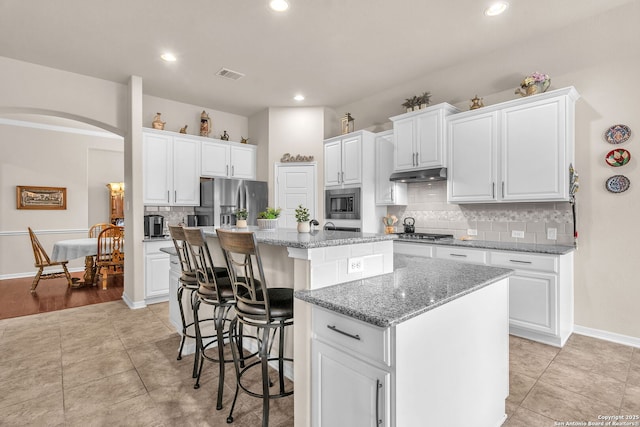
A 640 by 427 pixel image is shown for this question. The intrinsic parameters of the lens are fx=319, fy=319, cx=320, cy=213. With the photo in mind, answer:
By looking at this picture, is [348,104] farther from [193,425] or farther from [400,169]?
[193,425]

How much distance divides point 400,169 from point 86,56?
3.93 meters

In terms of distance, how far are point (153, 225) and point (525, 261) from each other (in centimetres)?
456

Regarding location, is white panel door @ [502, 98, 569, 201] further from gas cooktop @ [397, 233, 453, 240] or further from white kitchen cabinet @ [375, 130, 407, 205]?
white kitchen cabinet @ [375, 130, 407, 205]

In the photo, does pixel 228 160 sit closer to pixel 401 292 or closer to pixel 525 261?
pixel 525 261

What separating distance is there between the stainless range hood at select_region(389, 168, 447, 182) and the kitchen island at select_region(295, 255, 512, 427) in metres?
2.16

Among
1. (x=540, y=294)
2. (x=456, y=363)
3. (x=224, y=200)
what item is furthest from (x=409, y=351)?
(x=224, y=200)

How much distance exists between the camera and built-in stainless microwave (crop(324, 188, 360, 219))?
15.0 feet

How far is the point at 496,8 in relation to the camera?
2.84 metres

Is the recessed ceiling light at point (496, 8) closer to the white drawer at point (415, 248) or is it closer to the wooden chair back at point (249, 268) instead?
the white drawer at point (415, 248)

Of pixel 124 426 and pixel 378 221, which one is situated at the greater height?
pixel 378 221

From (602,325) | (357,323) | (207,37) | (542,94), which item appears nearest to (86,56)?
(207,37)

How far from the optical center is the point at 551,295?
112 inches

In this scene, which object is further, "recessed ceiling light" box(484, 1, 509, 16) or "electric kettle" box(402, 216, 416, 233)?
"electric kettle" box(402, 216, 416, 233)

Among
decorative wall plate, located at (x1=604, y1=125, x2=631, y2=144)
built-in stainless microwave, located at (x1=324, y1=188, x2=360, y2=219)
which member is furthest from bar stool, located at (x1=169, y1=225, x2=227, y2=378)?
decorative wall plate, located at (x1=604, y1=125, x2=631, y2=144)
